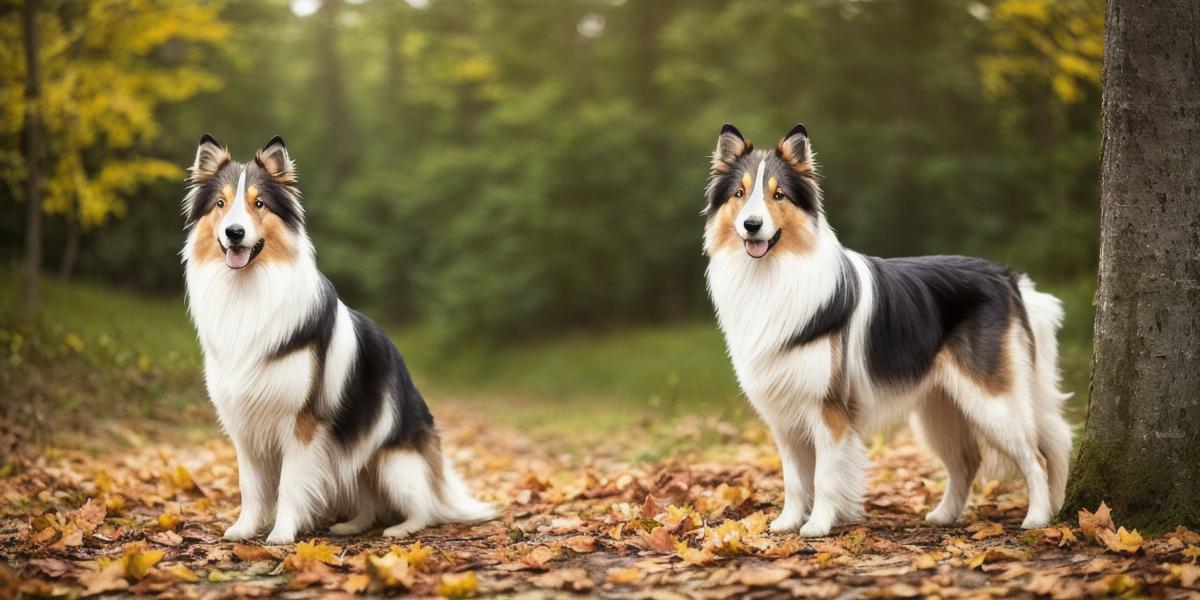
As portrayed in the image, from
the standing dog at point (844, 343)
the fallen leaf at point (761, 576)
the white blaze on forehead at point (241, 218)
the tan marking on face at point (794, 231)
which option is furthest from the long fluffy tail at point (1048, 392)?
the white blaze on forehead at point (241, 218)

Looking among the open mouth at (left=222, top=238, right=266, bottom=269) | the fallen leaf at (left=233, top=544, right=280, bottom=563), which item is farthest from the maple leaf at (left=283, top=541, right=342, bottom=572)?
the open mouth at (left=222, top=238, right=266, bottom=269)

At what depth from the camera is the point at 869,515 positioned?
528 cm

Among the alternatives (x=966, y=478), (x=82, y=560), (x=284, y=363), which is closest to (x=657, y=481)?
(x=966, y=478)

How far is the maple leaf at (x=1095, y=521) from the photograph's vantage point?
4172 millimetres

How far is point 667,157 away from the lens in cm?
1639

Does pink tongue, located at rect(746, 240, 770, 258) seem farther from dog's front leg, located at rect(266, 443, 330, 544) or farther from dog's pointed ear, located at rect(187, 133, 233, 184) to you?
dog's pointed ear, located at rect(187, 133, 233, 184)

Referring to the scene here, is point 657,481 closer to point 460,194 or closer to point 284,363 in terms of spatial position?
point 284,363

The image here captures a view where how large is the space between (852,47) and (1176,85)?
12426 mm

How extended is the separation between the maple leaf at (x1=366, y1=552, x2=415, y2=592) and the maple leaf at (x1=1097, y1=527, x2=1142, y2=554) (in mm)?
2796

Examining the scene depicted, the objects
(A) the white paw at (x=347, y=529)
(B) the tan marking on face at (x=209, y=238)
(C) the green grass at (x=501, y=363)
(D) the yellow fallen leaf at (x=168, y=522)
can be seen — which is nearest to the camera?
(B) the tan marking on face at (x=209, y=238)

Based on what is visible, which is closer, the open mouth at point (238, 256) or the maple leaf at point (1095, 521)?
the maple leaf at point (1095, 521)

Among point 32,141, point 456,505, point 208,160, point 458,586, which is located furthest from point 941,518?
point 32,141

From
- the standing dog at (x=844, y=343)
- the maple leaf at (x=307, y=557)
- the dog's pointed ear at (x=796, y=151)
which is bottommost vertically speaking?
the maple leaf at (x=307, y=557)

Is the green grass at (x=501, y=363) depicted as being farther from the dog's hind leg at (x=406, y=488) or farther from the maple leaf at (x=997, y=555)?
the dog's hind leg at (x=406, y=488)
